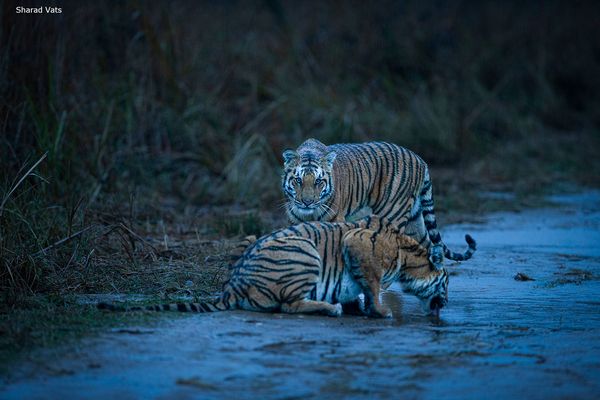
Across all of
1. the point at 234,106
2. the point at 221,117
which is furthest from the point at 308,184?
the point at 234,106

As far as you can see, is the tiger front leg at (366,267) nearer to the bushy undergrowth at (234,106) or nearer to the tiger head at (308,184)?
the tiger head at (308,184)

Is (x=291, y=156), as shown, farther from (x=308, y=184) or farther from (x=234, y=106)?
(x=234, y=106)

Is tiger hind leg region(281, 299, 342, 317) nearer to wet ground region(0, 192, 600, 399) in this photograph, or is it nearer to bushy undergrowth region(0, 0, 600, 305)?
wet ground region(0, 192, 600, 399)

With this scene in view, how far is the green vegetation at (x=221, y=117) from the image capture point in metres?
7.84

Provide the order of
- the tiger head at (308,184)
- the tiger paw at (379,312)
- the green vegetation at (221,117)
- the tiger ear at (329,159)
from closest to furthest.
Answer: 1. the tiger paw at (379,312)
2. the green vegetation at (221,117)
3. the tiger head at (308,184)
4. the tiger ear at (329,159)

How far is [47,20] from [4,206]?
3232 mm

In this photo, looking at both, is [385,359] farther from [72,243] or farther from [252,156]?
[252,156]

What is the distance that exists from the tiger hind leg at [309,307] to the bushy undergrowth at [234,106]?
1660mm

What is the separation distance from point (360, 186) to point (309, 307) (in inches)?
98.8

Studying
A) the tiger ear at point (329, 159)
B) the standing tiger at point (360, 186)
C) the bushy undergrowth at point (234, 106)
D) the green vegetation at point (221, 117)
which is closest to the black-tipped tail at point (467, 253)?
the standing tiger at point (360, 186)

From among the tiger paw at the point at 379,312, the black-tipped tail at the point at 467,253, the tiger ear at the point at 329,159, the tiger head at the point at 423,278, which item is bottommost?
the tiger paw at the point at 379,312

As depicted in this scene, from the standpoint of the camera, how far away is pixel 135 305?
661cm

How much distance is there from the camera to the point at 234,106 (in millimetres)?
14219

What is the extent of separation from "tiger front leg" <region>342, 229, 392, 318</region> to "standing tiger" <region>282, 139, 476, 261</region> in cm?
137
